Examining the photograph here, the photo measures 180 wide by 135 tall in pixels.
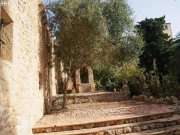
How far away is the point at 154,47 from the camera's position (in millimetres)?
21859

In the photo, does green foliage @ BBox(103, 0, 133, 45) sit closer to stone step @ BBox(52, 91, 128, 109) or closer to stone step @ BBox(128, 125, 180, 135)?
stone step @ BBox(52, 91, 128, 109)

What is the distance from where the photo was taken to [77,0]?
12641mm

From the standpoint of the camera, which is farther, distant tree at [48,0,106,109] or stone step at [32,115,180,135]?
distant tree at [48,0,106,109]

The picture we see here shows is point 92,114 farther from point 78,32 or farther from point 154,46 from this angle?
point 154,46

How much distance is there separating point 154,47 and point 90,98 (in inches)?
317

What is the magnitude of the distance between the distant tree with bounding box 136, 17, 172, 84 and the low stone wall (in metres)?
4.34

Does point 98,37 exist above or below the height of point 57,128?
above

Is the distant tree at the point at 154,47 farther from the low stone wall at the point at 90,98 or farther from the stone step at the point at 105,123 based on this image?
the stone step at the point at 105,123

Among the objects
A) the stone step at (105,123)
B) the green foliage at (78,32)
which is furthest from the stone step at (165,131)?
the green foliage at (78,32)

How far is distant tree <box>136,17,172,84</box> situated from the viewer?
832 inches

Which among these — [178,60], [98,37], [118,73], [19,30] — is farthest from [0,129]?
[118,73]

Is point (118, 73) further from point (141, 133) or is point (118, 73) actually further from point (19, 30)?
point (19, 30)

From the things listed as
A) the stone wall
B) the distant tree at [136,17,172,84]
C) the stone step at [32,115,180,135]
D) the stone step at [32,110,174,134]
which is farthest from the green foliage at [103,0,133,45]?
the stone wall

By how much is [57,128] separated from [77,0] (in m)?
6.60
